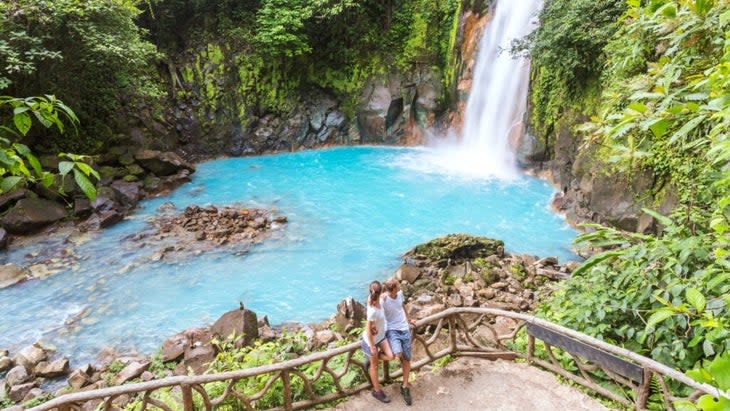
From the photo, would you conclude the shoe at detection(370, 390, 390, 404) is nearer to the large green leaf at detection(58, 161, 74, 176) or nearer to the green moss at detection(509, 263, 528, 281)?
the large green leaf at detection(58, 161, 74, 176)

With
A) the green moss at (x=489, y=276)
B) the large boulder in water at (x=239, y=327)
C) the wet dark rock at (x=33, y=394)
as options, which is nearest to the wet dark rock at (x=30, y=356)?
the wet dark rock at (x=33, y=394)

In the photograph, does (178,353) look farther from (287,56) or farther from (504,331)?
(287,56)

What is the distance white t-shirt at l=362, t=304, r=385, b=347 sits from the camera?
14.8 feet

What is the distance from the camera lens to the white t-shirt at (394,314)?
15.2ft

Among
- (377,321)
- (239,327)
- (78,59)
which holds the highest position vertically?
(78,59)

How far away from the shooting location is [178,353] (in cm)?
718

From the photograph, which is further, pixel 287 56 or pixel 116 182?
pixel 287 56

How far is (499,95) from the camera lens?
17328 mm

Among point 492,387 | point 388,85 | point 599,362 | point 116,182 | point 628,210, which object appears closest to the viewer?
point 599,362

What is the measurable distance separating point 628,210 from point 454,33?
12477 mm

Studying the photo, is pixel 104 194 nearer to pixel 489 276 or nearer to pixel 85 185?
pixel 489 276

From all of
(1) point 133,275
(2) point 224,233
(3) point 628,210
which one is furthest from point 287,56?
(3) point 628,210

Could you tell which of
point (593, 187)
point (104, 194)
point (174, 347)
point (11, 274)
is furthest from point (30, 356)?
point (593, 187)

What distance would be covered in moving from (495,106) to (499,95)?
462 mm
